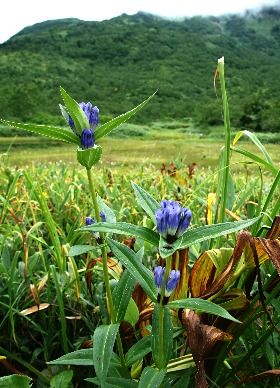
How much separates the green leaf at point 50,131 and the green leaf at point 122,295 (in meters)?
0.23

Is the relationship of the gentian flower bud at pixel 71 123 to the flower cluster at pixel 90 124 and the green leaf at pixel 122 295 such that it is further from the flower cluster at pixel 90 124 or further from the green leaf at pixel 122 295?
the green leaf at pixel 122 295

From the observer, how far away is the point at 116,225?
621 millimetres

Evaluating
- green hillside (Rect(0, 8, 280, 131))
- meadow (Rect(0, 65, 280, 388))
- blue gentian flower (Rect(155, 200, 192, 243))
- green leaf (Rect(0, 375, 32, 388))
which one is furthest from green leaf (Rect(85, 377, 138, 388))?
green hillside (Rect(0, 8, 280, 131))

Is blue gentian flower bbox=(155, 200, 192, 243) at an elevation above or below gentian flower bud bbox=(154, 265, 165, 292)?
above

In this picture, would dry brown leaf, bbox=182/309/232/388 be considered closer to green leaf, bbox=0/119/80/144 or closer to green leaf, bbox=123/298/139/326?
green leaf, bbox=123/298/139/326

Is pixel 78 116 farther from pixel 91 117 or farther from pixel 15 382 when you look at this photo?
pixel 15 382

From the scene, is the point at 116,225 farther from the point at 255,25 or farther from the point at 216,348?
the point at 255,25

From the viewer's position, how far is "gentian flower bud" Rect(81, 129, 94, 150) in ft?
2.14

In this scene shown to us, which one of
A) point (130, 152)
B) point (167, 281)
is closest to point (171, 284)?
point (167, 281)

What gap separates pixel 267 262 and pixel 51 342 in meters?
0.45

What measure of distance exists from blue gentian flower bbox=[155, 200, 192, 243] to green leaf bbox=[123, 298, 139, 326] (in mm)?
275

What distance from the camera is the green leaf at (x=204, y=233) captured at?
590 millimetres

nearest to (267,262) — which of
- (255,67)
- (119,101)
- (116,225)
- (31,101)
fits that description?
(116,225)

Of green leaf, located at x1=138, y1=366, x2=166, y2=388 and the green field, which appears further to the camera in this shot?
the green field
